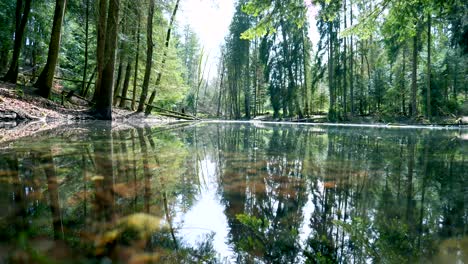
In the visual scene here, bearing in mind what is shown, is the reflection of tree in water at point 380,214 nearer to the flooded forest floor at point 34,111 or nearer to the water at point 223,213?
the water at point 223,213

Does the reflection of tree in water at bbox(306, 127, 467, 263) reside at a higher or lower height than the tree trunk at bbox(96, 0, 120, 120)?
lower

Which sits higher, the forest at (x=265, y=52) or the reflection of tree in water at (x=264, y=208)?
the forest at (x=265, y=52)

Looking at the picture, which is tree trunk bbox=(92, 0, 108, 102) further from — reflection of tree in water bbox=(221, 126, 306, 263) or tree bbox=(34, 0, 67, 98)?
reflection of tree in water bbox=(221, 126, 306, 263)

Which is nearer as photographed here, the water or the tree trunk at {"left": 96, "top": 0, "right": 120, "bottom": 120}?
the water

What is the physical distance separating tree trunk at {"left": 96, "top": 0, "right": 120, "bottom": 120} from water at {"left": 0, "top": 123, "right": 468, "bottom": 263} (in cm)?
758

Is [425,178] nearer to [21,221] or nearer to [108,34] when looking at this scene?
[21,221]

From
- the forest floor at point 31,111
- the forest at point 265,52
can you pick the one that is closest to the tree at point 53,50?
the forest at point 265,52

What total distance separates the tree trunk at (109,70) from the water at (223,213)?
7.58 meters

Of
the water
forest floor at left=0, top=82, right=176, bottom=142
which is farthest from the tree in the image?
the water

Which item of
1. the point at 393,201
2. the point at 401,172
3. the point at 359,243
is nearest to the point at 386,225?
the point at 359,243

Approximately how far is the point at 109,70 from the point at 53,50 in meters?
1.72

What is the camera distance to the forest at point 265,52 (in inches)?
313

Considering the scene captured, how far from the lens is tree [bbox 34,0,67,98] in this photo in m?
9.43

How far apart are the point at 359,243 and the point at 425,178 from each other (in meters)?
1.69
